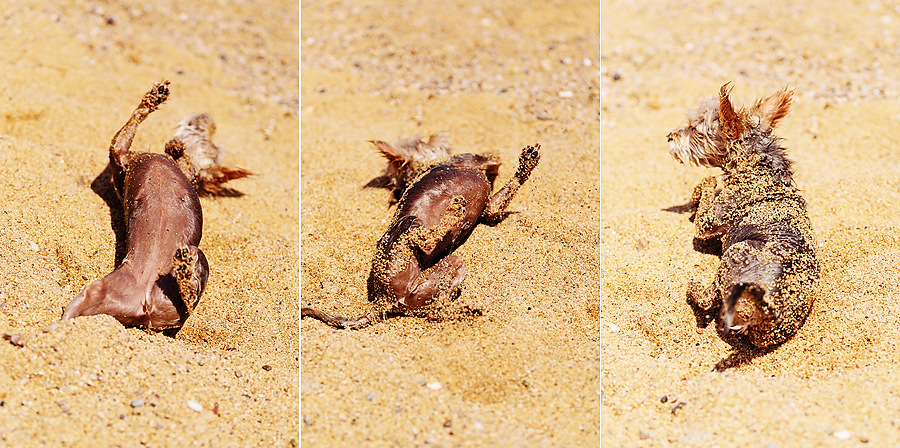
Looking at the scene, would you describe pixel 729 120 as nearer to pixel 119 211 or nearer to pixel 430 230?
pixel 430 230

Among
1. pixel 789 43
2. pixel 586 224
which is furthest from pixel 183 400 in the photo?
pixel 789 43

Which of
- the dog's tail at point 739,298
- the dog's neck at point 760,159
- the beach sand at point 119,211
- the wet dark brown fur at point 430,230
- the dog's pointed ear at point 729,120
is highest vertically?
the dog's pointed ear at point 729,120

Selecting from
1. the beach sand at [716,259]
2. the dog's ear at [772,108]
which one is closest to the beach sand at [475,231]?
the beach sand at [716,259]

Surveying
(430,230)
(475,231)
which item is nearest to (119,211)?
(430,230)

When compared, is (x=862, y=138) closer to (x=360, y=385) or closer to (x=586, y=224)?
(x=586, y=224)

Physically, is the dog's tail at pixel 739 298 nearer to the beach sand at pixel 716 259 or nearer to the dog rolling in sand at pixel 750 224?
the dog rolling in sand at pixel 750 224

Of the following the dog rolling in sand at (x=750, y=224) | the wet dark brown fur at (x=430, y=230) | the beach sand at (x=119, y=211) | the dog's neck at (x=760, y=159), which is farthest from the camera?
the dog's neck at (x=760, y=159)
